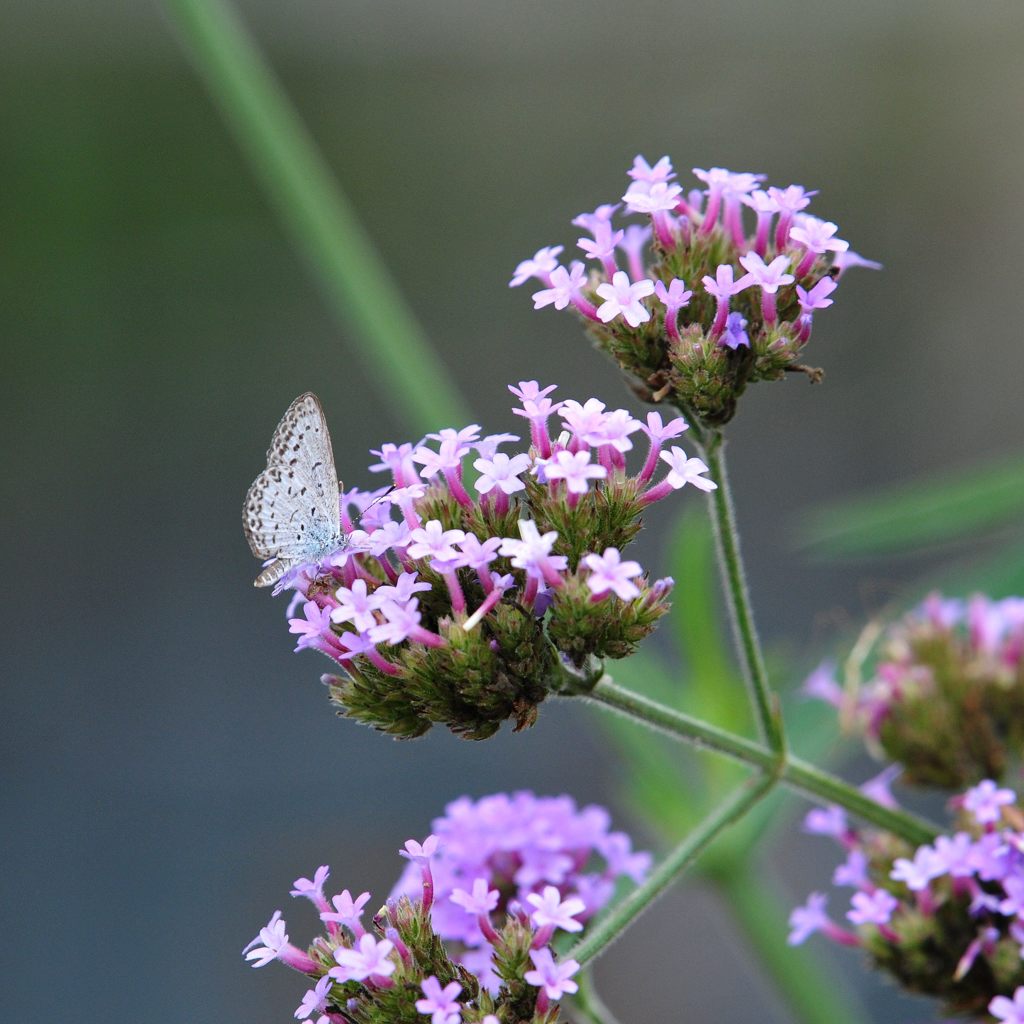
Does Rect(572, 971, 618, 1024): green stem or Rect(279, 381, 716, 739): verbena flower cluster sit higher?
Rect(279, 381, 716, 739): verbena flower cluster

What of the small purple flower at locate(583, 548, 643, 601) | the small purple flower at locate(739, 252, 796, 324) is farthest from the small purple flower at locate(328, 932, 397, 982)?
the small purple flower at locate(739, 252, 796, 324)

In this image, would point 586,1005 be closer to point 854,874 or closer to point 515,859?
point 515,859

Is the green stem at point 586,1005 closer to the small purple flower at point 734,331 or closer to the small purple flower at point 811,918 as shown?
the small purple flower at point 811,918

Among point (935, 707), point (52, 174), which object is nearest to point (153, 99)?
point (52, 174)

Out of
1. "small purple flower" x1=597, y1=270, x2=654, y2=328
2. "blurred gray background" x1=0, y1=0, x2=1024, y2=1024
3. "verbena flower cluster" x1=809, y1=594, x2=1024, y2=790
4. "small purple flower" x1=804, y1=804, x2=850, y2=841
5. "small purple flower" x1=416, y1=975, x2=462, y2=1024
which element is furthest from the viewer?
"blurred gray background" x1=0, y1=0, x2=1024, y2=1024

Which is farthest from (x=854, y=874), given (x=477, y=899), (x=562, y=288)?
(x=562, y=288)

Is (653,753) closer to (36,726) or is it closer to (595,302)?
(595,302)

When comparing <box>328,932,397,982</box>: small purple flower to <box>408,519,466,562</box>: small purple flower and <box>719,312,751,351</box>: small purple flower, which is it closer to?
<box>408,519,466,562</box>: small purple flower
